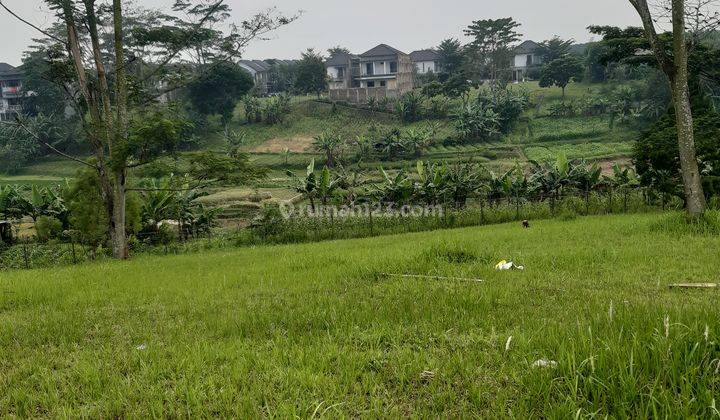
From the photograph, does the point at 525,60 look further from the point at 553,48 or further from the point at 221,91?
the point at 221,91

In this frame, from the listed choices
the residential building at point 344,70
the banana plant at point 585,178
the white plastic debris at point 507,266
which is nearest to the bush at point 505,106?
the residential building at point 344,70

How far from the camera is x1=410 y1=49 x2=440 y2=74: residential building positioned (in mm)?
77000

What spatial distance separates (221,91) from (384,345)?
51100 millimetres

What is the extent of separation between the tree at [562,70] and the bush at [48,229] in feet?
157

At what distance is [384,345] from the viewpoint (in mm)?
4152

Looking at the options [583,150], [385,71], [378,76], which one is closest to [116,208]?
[583,150]

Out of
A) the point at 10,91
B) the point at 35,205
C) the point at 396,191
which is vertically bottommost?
the point at 396,191

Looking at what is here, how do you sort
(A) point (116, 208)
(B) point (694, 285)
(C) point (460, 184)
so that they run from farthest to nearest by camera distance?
(C) point (460, 184), (A) point (116, 208), (B) point (694, 285)

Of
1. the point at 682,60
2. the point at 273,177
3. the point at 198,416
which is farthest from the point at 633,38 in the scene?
the point at 273,177

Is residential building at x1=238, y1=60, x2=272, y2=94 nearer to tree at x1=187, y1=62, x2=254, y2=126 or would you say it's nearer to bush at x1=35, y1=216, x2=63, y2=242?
tree at x1=187, y1=62, x2=254, y2=126

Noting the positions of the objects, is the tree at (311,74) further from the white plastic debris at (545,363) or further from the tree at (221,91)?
the white plastic debris at (545,363)

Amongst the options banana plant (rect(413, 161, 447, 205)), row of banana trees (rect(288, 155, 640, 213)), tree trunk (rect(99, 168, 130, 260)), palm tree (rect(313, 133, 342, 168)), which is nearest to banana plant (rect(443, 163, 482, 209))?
row of banana trees (rect(288, 155, 640, 213))

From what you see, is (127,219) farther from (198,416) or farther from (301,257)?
(198,416)

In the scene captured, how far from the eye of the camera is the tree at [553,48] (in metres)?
65.6
